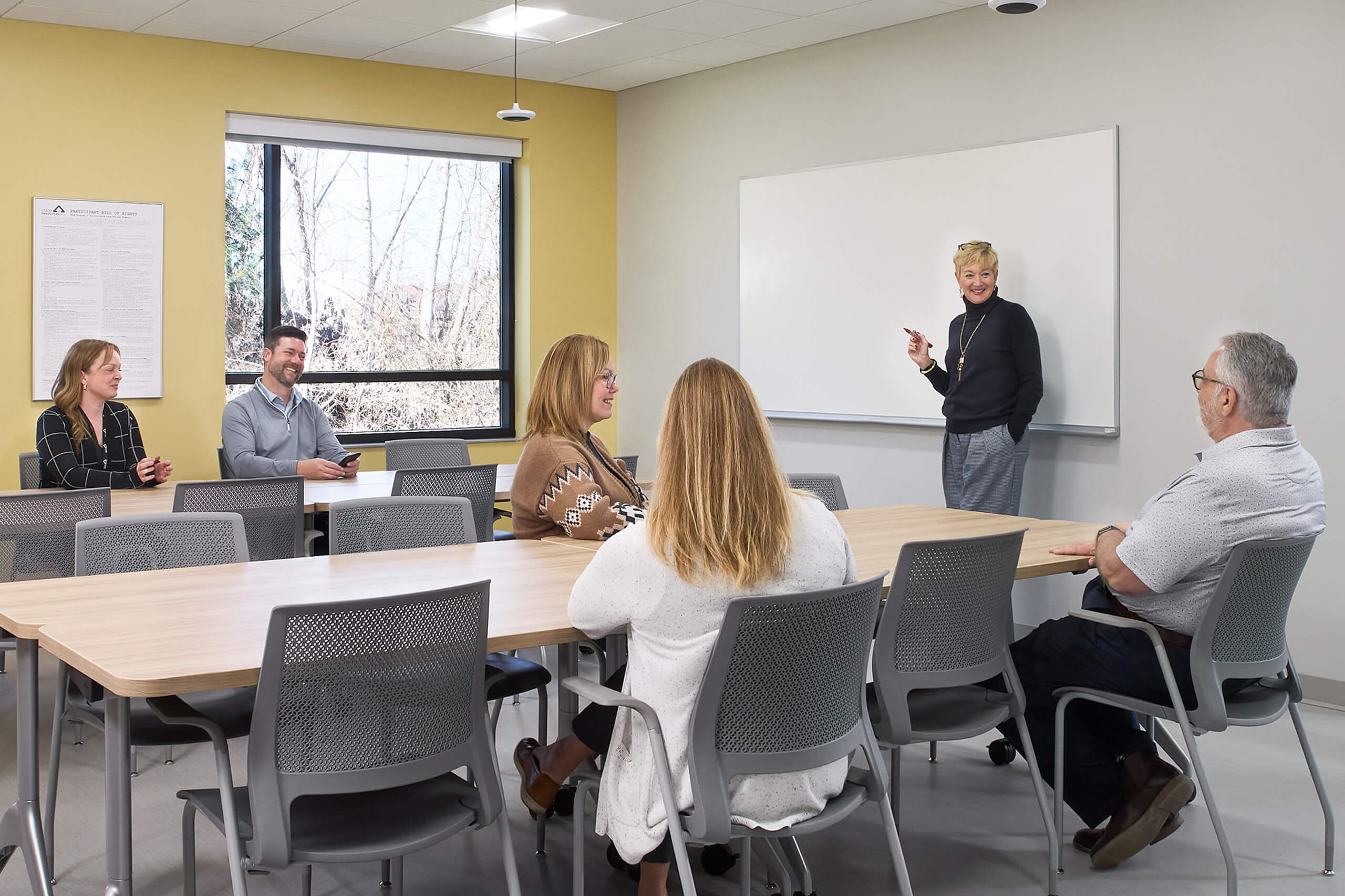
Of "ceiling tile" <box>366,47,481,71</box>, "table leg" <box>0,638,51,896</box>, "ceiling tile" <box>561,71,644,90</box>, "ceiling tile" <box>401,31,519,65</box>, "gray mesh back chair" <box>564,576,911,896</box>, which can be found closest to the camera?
"gray mesh back chair" <box>564,576,911,896</box>

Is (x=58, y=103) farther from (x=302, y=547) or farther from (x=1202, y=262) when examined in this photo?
(x=1202, y=262)

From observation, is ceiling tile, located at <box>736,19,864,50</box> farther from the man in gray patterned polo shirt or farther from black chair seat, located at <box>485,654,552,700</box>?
black chair seat, located at <box>485,654,552,700</box>

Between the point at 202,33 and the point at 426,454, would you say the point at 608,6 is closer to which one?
the point at 202,33

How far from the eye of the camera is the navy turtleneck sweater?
5.38 meters

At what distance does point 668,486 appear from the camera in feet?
7.63

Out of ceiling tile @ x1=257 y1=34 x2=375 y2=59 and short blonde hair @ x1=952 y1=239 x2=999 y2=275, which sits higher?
ceiling tile @ x1=257 y1=34 x2=375 y2=59

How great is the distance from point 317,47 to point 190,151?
0.89 metres

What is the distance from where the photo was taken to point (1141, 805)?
3156 mm

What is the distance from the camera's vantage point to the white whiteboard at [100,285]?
626cm

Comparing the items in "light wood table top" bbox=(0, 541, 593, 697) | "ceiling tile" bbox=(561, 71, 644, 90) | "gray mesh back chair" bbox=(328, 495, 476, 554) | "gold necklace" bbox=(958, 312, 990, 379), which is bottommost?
"light wood table top" bbox=(0, 541, 593, 697)

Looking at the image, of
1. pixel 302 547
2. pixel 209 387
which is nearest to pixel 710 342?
pixel 209 387

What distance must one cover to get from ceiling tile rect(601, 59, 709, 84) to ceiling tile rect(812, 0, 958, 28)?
1282mm

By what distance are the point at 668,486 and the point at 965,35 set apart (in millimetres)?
4343

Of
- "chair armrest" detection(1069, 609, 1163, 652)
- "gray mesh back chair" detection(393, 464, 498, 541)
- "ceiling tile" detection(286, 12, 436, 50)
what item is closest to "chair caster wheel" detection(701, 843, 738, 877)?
"chair armrest" detection(1069, 609, 1163, 652)
